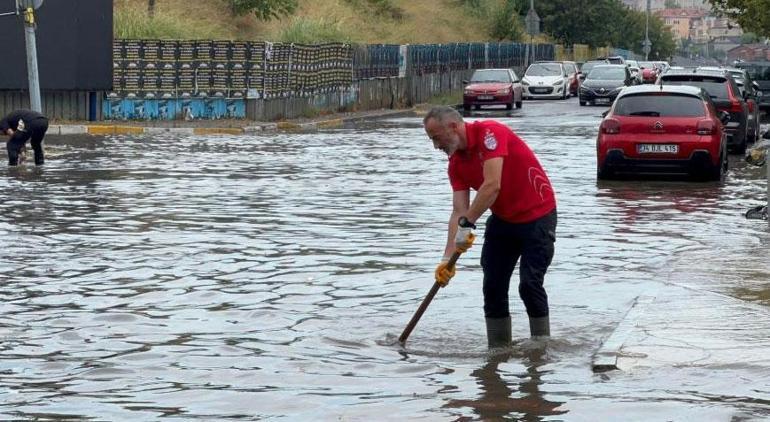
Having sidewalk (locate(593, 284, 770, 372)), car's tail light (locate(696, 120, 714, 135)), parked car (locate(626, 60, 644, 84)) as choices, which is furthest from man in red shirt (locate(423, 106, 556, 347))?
parked car (locate(626, 60, 644, 84))

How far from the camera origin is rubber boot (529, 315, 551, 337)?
10.1 m

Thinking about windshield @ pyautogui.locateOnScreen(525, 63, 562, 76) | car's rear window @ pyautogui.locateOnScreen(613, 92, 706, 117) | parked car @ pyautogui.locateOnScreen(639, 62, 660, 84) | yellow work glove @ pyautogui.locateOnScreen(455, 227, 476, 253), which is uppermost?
yellow work glove @ pyautogui.locateOnScreen(455, 227, 476, 253)

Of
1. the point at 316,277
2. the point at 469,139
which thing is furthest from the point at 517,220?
the point at 316,277

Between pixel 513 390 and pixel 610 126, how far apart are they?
14.8 m

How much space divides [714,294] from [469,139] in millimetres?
3178

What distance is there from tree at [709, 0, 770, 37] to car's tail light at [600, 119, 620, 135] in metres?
20.0

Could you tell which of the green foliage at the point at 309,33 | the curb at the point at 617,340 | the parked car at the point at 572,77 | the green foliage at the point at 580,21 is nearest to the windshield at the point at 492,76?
the green foliage at the point at 309,33

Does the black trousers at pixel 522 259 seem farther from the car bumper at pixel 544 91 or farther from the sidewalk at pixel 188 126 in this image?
the car bumper at pixel 544 91

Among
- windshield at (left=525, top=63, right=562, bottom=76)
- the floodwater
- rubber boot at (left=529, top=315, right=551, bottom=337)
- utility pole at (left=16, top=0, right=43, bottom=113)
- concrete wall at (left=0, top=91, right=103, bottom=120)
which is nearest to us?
the floodwater

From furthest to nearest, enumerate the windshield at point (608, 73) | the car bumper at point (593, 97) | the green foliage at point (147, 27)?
the windshield at point (608, 73), the car bumper at point (593, 97), the green foliage at point (147, 27)

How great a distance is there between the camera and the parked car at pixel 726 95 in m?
30.0

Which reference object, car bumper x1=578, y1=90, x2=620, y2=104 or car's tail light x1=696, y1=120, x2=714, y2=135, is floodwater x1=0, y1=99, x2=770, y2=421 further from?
car bumper x1=578, y1=90, x2=620, y2=104

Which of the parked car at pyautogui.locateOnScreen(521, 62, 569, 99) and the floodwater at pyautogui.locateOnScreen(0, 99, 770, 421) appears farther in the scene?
the parked car at pyautogui.locateOnScreen(521, 62, 569, 99)

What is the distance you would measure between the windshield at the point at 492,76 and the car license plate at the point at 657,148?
3195 cm
